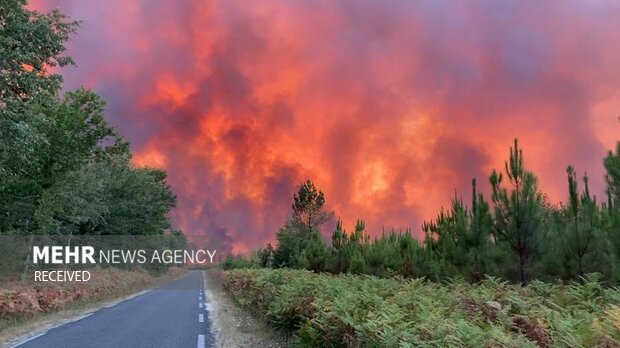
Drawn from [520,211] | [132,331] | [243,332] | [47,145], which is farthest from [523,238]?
[47,145]

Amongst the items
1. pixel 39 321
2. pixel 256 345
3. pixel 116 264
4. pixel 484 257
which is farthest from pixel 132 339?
pixel 116 264

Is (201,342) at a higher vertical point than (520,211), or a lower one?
lower

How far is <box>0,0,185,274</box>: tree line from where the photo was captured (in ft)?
49.2

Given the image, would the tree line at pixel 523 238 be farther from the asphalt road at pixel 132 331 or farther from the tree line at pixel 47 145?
the tree line at pixel 47 145

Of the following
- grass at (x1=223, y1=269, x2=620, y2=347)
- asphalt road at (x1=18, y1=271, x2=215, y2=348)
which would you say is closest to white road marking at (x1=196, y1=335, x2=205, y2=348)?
asphalt road at (x1=18, y1=271, x2=215, y2=348)

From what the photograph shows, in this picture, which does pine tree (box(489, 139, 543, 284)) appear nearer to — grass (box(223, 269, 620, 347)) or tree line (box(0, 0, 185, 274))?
grass (box(223, 269, 620, 347))

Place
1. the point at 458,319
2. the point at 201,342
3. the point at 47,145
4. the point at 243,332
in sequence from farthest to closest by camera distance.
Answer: the point at 47,145, the point at 243,332, the point at 201,342, the point at 458,319

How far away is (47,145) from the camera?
24.3 m

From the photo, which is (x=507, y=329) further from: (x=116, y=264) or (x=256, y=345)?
(x=116, y=264)

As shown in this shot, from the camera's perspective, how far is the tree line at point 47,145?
49.2 ft

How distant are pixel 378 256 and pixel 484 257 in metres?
8.43

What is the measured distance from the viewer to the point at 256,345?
36.9ft

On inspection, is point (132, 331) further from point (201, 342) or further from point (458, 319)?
point (458, 319)

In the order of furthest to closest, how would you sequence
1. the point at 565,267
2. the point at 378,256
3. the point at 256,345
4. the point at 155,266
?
1. the point at 155,266
2. the point at 378,256
3. the point at 565,267
4. the point at 256,345
